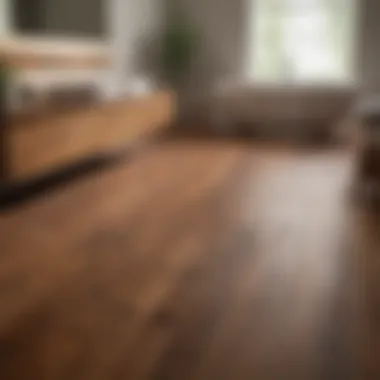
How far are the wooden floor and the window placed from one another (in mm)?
2922

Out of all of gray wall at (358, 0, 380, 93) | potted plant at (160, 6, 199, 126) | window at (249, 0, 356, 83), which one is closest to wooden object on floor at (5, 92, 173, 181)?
potted plant at (160, 6, 199, 126)

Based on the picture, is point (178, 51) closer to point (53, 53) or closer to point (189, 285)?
point (53, 53)

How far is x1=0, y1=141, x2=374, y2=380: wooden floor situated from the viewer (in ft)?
4.26

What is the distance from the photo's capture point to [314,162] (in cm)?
400

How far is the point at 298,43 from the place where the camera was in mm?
5895

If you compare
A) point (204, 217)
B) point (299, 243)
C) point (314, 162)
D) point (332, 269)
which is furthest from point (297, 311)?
point (314, 162)

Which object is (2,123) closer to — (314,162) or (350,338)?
(350,338)

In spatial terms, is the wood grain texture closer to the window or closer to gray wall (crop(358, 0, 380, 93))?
the window

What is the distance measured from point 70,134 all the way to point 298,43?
3.50 m

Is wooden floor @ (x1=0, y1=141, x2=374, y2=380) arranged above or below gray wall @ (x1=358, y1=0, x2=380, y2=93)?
below

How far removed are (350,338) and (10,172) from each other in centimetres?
147

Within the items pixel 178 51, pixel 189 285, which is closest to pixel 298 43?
pixel 178 51

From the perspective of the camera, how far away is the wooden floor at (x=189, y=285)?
130 centimetres

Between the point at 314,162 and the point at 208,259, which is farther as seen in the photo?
the point at 314,162
